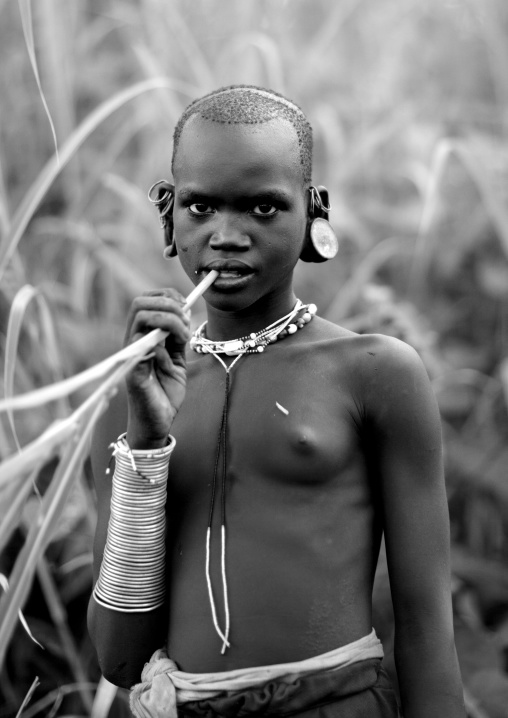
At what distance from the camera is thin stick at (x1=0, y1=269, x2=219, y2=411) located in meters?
1.03

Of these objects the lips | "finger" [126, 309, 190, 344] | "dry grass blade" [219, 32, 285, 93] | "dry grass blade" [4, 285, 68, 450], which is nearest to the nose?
the lips

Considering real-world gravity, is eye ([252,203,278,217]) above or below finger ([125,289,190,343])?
above

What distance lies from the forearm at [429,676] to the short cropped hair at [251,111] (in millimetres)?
683

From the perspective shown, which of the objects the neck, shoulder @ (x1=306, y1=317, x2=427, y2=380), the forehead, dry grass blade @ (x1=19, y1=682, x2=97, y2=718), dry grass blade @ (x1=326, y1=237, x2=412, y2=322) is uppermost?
the forehead

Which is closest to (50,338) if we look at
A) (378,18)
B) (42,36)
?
(42,36)

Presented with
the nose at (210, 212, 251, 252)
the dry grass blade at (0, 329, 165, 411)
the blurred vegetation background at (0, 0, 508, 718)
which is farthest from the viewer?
the blurred vegetation background at (0, 0, 508, 718)

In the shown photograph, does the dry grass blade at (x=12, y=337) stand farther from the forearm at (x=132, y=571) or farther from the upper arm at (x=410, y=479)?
the upper arm at (x=410, y=479)

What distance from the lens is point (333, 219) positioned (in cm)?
302

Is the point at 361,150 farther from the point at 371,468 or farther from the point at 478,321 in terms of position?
the point at 371,468

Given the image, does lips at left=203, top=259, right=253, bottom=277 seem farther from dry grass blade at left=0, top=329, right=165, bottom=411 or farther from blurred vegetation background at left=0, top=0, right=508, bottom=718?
blurred vegetation background at left=0, top=0, right=508, bottom=718

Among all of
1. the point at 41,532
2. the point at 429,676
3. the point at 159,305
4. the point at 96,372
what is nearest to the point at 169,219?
the point at 159,305

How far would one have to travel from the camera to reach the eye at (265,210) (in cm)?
136

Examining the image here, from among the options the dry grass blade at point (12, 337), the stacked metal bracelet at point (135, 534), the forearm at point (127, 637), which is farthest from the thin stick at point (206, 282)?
the forearm at point (127, 637)

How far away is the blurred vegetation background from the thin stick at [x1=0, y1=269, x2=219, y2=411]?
41cm
